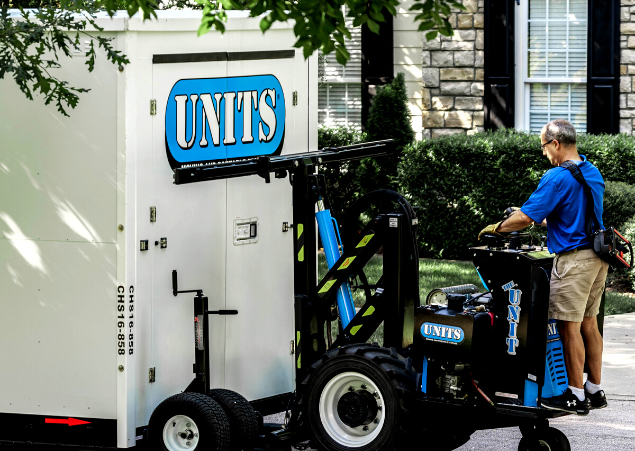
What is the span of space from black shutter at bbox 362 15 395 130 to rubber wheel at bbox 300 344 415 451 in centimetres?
942

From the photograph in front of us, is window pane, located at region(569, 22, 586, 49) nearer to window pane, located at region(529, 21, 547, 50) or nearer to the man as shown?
window pane, located at region(529, 21, 547, 50)

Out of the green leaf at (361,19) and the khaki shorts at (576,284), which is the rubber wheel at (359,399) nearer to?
the khaki shorts at (576,284)

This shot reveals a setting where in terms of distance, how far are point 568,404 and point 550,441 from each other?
1.23 ft

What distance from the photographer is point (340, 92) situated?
50.7ft

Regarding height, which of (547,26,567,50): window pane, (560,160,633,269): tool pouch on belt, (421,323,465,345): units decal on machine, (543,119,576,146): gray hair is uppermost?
(547,26,567,50): window pane

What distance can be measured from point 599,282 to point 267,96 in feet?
7.72

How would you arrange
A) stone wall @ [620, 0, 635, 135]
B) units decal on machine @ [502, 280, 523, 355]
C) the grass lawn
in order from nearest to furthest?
units decal on machine @ [502, 280, 523, 355], the grass lawn, stone wall @ [620, 0, 635, 135]

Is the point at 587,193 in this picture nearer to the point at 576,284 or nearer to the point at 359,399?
the point at 576,284

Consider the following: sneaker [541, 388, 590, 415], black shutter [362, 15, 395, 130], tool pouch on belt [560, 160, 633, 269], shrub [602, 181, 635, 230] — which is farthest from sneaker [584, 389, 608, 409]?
black shutter [362, 15, 395, 130]

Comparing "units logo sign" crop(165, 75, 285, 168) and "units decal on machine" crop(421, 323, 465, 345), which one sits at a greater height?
"units logo sign" crop(165, 75, 285, 168)

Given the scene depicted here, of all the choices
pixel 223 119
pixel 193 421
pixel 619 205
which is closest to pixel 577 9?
pixel 619 205

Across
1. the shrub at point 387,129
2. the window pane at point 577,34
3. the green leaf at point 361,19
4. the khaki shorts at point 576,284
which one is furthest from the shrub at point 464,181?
the green leaf at point 361,19

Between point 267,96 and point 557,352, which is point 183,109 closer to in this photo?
point 267,96

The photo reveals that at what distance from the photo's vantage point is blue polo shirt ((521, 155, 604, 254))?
5.89 meters
